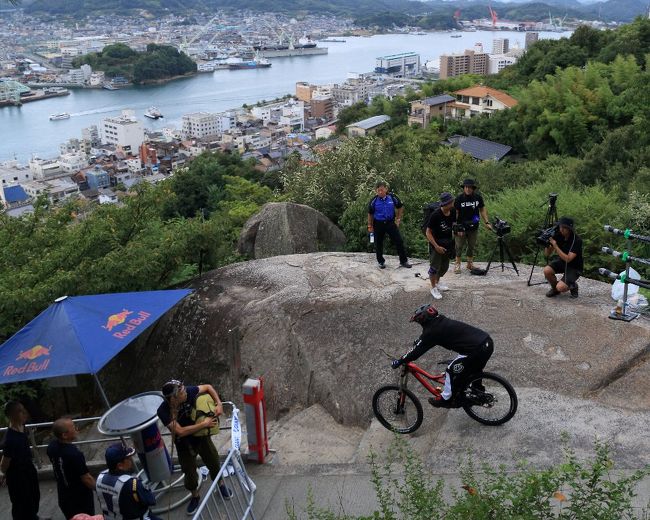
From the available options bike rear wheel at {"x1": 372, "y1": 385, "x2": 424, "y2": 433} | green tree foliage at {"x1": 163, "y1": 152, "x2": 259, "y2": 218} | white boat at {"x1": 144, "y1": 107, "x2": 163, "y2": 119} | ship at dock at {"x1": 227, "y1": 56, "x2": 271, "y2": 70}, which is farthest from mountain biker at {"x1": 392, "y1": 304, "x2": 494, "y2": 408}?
ship at dock at {"x1": 227, "y1": 56, "x2": 271, "y2": 70}

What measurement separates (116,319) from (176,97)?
112334mm

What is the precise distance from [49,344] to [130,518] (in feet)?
7.22

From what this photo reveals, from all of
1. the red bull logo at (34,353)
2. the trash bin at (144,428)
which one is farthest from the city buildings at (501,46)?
the trash bin at (144,428)

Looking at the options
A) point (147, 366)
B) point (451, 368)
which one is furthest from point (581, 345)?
point (147, 366)

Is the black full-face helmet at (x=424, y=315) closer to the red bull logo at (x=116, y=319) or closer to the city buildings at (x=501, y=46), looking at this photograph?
the red bull logo at (x=116, y=319)

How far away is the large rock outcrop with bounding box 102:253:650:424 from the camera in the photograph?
6242 millimetres

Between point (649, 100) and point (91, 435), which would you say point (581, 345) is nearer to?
point (91, 435)

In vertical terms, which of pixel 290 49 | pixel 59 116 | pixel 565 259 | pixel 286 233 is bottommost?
pixel 59 116

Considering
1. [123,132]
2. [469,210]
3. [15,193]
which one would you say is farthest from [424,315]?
[123,132]

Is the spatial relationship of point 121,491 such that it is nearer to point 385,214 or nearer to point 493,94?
point 385,214

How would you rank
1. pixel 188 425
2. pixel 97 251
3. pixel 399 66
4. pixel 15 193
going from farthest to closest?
pixel 399 66 < pixel 15 193 < pixel 97 251 < pixel 188 425

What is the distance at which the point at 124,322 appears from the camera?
6.07m

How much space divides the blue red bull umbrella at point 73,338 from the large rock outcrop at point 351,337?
150 cm

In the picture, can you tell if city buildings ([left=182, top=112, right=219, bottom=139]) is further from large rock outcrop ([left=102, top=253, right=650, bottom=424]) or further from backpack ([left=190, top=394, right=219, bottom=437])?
backpack ([left=190, top=394, right=219, bottom=437])
